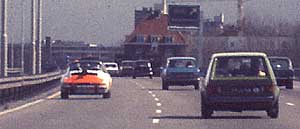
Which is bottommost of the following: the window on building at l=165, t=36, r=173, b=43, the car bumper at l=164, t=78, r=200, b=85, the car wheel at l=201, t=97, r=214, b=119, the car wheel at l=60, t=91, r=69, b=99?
the window on building at l=165, t=36, r=173, b=43

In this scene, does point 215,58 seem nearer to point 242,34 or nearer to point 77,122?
point 77,122

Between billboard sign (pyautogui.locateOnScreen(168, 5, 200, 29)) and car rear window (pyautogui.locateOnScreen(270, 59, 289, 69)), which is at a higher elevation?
billboard sign (pyautogui.locateOnScreen(168, 5, 200, 29))

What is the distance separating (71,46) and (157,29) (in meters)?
31.0

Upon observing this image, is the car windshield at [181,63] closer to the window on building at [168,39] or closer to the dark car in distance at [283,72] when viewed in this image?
the dark car in distance at [283,72]

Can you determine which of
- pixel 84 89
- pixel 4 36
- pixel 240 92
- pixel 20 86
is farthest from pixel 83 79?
pixel 240 92

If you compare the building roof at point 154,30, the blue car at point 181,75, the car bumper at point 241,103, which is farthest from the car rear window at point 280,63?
the building roof at point 154,30

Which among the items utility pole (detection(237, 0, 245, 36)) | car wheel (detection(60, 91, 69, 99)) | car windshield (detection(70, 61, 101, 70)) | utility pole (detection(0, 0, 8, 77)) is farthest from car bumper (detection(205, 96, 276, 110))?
utility pole (detection(237, 0, 245, 36))

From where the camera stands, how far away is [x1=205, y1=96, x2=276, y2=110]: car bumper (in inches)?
1047

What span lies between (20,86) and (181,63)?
1439cm

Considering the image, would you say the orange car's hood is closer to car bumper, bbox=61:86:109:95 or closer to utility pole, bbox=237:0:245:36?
car bumper, bbox=61:86:109:95

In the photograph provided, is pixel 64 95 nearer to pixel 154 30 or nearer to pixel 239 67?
pixel 239 67

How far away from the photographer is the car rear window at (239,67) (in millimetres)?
27484

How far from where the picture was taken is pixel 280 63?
54.9m

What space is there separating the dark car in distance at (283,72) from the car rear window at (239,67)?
25.2m
